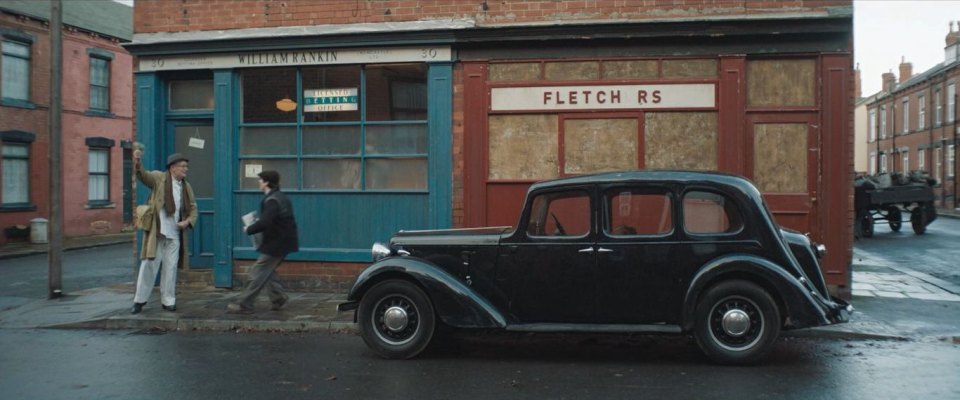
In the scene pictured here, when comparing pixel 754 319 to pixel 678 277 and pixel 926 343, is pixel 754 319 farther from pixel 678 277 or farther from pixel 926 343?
pixel 926 343

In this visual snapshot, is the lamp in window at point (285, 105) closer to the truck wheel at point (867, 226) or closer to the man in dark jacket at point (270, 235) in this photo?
the man in dark jacket at point (270, 235)

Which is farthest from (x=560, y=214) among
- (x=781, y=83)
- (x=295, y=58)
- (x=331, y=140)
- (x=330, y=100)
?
(x=295, y=58)

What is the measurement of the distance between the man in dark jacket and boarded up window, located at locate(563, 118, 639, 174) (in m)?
3.73

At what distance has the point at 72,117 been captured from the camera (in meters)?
22.6

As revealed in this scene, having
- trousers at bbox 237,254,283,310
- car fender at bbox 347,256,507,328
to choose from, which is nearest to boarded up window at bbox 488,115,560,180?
trousers at bbox 237,254,283,310

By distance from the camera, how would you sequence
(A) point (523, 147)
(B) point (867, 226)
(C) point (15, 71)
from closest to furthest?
(A) point (523, 147), (B) point (867, 226), (C) point (15, 71)

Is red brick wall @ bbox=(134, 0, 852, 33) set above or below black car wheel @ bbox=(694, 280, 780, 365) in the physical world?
above

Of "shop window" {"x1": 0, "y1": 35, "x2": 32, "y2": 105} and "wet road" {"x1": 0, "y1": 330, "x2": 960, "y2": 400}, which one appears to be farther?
"shop window" {"x1": 0, "y1": 35, "x2": 32, "y2": 105}

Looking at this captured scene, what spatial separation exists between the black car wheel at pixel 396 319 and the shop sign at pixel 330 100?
14.9 feet

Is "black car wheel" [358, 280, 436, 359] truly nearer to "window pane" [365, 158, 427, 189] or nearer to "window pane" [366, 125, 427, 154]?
"window pane" [365, 158, 427, 189]

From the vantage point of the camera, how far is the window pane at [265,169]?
1067 centimetres

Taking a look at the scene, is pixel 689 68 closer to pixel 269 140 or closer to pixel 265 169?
pixel 269 140

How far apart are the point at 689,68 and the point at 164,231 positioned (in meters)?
6.94

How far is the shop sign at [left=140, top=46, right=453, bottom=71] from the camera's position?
33.1ft
